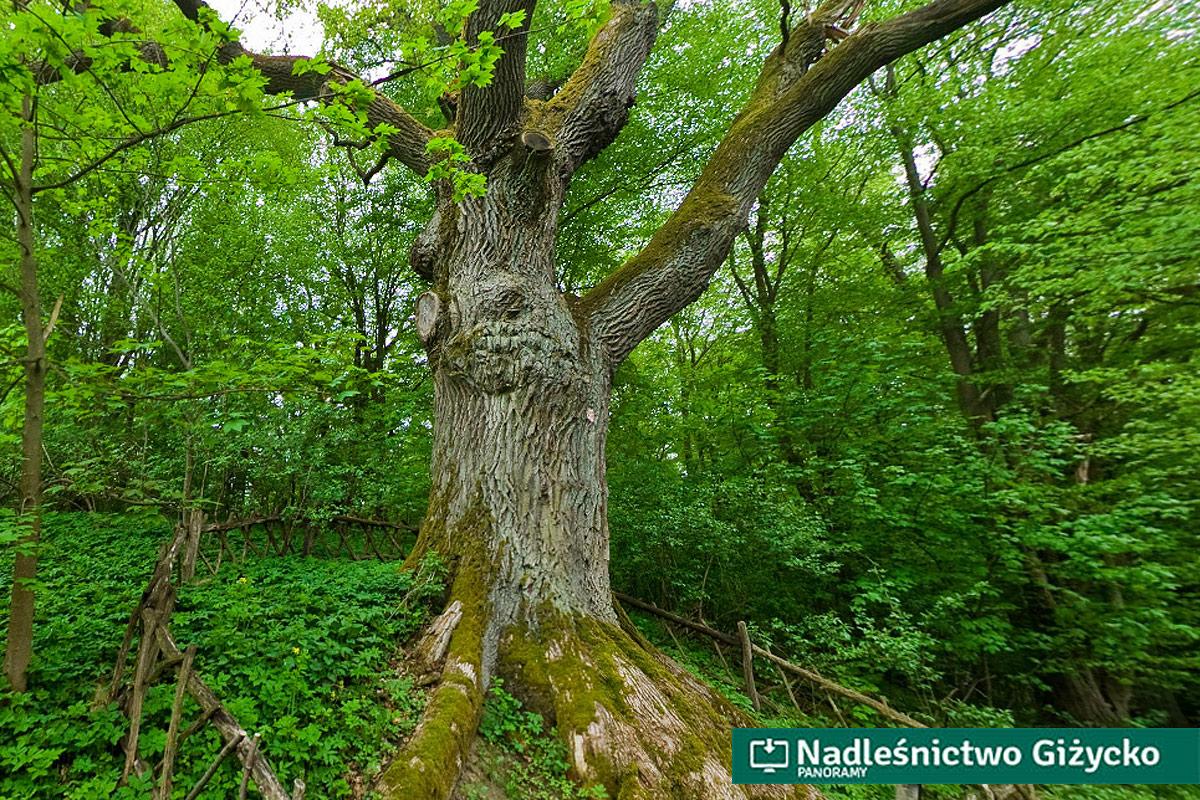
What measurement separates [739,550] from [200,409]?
18.6 ft

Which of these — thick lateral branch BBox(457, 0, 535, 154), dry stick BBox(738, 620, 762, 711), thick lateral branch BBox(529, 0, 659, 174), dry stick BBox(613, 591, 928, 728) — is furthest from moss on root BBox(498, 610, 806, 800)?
thick lateral branch BBox(529, 0, 659, 174)

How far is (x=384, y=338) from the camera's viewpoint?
1078 centimetres

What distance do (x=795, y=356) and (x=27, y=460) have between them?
8007mm

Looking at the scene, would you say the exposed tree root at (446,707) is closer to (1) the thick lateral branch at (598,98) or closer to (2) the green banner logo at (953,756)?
(2) the green banner logo at (953,756)

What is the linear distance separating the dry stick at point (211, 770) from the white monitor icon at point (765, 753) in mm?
2432

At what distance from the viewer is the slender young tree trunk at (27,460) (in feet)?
6.91

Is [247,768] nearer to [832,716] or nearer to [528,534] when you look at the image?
[528,534]

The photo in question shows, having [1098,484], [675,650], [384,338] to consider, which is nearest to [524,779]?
[675,650]

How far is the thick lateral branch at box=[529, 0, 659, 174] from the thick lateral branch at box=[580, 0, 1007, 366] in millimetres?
1102

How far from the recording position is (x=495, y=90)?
3.81m

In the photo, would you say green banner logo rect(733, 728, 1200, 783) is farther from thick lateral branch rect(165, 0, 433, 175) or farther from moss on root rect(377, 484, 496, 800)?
thick lateral branch rect(165, 0, 433, 175)

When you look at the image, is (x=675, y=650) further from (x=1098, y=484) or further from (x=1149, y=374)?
(x=1149, y=374)

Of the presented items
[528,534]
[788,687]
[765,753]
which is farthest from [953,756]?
[528,534]

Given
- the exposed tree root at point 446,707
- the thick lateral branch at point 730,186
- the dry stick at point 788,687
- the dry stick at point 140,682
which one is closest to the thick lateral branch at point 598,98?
the thick lateral branch at point 730,186
